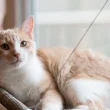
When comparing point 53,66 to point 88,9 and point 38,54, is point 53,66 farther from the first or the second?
point 88,9

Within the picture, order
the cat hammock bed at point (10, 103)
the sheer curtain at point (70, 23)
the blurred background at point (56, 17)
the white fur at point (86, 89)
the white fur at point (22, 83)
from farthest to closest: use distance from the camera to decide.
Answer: the blurred background at point (56, 17)
the sheer curtain at point (70, 23)
the white fur at point (22, 83)
the white fur at point (86, 89)
the cat hammock bed at point (10, 103)

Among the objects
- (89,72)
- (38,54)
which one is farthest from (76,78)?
(38,54)

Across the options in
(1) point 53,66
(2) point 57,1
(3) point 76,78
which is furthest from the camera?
(2) point 57,1

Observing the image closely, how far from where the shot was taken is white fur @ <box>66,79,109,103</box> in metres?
1.03

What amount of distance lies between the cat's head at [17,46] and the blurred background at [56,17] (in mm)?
312

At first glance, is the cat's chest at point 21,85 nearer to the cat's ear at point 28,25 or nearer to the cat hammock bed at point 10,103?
the cat hammock bed at point 10,103

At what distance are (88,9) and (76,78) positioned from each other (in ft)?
1.71

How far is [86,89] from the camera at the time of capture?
1.05 metres

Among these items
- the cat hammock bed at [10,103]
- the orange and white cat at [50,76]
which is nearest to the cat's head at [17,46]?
the orange and white cat at [50,76]

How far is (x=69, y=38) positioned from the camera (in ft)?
5.06

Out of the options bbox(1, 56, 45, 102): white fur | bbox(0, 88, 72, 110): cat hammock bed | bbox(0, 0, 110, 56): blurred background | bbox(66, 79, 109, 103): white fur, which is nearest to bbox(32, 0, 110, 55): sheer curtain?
bbox(0, 0, 110, 56): blurred background

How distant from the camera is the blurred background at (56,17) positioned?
1464 millimetres

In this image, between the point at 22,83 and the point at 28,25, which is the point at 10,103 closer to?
the point at 22,83

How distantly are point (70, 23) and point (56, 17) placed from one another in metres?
0.11
